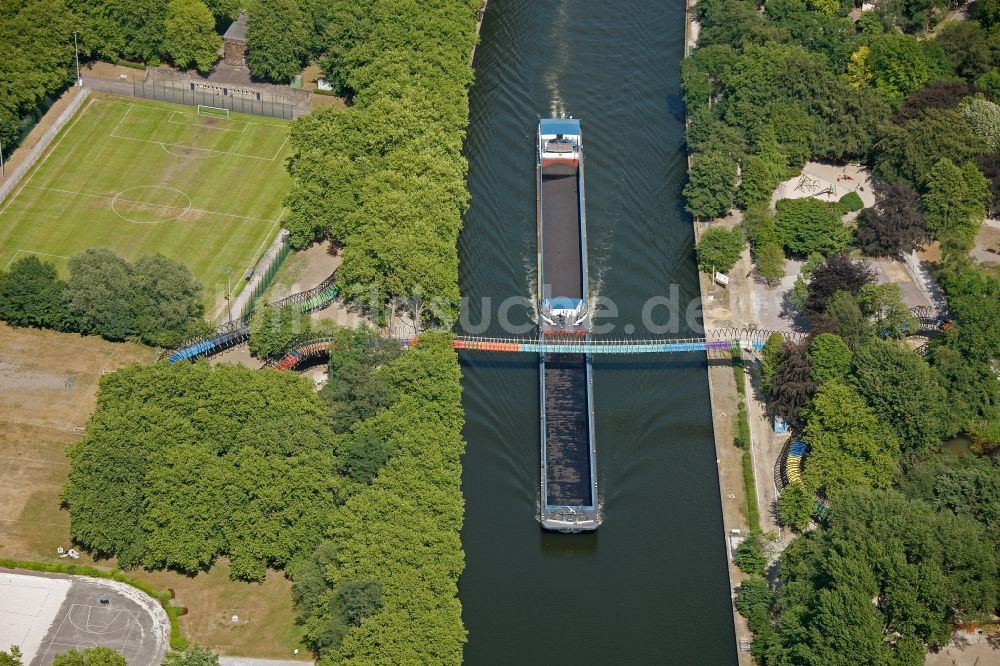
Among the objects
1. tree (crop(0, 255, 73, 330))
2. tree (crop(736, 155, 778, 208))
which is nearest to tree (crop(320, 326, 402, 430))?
tree (crop(0, 255, 73, 330))

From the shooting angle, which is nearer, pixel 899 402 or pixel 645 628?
pixel 645 628

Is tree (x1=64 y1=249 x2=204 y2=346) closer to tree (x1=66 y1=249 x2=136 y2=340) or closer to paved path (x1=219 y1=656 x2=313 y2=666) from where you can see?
tree (x1=66 y1=249 x2=136 y2=340)

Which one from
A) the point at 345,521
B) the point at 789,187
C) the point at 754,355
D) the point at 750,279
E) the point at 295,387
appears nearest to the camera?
the point at 345,521

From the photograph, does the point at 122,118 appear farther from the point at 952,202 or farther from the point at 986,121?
the point at 986,121

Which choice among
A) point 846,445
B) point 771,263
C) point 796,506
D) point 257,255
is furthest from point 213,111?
point 846,445

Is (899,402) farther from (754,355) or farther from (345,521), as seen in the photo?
(345,521)

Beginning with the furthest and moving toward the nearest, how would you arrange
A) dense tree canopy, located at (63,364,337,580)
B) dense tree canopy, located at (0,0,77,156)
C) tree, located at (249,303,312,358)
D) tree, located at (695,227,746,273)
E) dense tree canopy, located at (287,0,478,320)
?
dense tree canopy, located at (0,0,77,156)
tree, located at (695,227,746,273)
dense tree canopy, located at (287,0,478,320)
tree, located at (249,303,312,358)
dense tree canopy, located at (63,364,337,580)

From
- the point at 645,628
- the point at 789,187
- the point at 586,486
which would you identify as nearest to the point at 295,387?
the point at 586,486
